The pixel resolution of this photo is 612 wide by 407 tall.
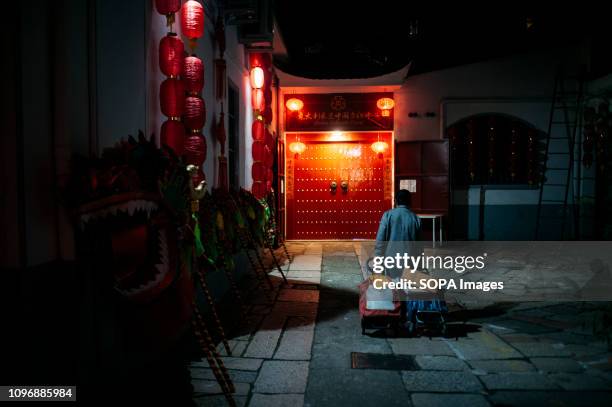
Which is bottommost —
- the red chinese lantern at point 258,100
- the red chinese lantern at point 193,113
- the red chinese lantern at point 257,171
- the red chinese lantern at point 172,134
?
the red chinese lantern at point 257,171

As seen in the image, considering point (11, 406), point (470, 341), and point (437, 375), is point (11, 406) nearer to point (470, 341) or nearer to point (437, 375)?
point (437, 375)

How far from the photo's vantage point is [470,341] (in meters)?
5.74

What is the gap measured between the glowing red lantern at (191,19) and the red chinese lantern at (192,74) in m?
0.39

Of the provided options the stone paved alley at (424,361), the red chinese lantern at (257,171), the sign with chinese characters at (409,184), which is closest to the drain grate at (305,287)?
the stone paved alley at (424,361)

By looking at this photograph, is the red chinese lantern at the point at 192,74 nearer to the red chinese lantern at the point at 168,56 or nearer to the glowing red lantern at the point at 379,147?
the red chinese lantern at the point at 168,56

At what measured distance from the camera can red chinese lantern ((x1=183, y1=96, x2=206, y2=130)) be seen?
20.1ft

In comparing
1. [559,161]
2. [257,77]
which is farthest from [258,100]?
[559,161]

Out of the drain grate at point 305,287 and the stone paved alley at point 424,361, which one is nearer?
the stone paved alley at point 424,361

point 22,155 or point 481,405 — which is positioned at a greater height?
point 22,155

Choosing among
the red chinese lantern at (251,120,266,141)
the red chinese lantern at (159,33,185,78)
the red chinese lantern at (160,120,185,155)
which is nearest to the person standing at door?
the red chinese lantern at (160,120,185,155)

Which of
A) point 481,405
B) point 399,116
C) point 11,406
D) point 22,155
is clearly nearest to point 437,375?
point 481,405

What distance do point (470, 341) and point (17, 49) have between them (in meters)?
5.70

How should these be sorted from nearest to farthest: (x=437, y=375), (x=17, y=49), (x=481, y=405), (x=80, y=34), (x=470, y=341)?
(x=17, y=49)
(x=80, y=34)
(x=481, y=405)
(x=437, y=375)
(x=470, y=341)

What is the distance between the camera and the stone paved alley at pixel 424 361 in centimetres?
414
